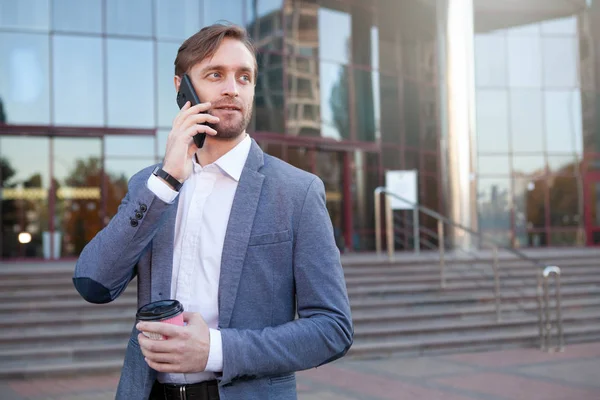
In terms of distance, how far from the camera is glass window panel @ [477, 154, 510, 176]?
24156 millimetres

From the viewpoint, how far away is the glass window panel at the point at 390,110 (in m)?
22.1

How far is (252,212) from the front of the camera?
183 centimetres

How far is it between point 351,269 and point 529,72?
1481 cm

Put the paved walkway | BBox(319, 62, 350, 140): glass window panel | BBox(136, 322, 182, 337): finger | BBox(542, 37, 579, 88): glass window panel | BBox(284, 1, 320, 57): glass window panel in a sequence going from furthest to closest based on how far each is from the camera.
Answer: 1. BBox(542, 37, 579, 88): glass window panel
2. BBox(319, 62, 350, 140): glass window panel
3. BBox(284, 1, 320, 57): glass window panel
4. the paved walkway
5. BBox(136, 322, 182, 337): finger

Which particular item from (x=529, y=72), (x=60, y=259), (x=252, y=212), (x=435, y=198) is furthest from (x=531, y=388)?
(x=529, y=72)

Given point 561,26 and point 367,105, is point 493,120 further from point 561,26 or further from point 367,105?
point 367,105

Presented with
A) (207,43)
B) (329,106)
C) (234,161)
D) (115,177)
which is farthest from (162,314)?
(329,106)

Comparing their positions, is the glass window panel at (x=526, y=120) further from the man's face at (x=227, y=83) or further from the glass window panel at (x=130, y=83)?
the man's face at (x=227, y=83)

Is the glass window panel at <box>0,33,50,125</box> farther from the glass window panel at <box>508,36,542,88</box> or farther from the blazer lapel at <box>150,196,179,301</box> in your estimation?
the blazer lapel at <box>150,196,179,301</box>

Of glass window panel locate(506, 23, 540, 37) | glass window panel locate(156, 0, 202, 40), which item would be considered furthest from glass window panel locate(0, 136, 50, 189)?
glass window panel locate(506, 23, 540, 37)

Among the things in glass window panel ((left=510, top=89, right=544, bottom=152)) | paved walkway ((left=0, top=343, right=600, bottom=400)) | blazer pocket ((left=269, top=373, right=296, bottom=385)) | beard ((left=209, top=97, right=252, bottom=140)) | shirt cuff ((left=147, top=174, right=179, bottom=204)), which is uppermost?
glass window panel ((left=510, top=89, right=544, bottom=152))

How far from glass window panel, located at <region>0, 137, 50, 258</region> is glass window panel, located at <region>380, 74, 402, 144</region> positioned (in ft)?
33.2

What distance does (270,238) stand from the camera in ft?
5.92

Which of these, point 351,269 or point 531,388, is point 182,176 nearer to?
point 531,388
